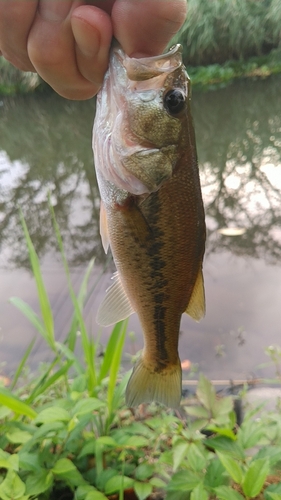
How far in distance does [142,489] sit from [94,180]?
4.61m

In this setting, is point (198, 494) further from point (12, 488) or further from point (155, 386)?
point (12, 488)

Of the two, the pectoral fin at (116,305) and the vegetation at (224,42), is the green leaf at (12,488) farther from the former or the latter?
the vegetation at (224,42)

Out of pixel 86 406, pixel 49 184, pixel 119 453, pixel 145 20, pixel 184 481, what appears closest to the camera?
pixel 145 20

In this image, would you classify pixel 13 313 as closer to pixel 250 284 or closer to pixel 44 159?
pixel 250 284

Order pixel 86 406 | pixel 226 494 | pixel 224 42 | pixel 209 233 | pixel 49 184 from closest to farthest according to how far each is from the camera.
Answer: pixel 226 494, pixel 86 406, pixel 209 233, pixel 49 184, pixel 224 42

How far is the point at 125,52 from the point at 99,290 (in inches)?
96.9

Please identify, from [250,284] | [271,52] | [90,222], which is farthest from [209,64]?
[250,284]

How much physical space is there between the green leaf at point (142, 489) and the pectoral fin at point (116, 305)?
21.0 inches

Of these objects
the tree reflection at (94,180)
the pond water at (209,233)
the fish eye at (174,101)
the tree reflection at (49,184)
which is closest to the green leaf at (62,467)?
the pond water at (209,233)

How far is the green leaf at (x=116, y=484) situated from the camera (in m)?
1.26

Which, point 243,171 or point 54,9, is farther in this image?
point 243,171

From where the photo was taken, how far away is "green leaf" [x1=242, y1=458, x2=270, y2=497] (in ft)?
3.49

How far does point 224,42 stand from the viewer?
1303cm

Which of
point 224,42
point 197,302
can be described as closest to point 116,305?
point 197,302
